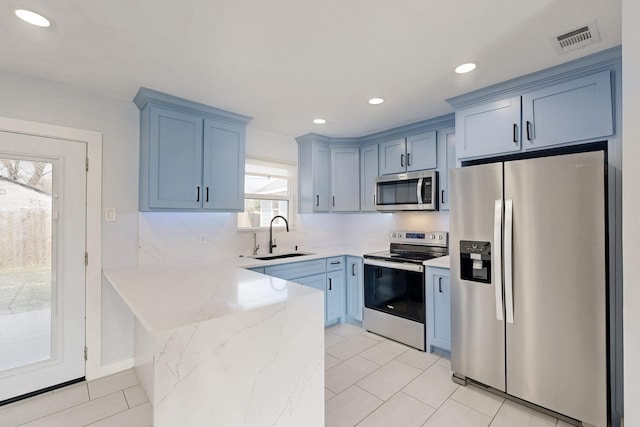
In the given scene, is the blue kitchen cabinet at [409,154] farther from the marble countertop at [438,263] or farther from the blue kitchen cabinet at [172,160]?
the blue kitchen cabinet at [172,160]

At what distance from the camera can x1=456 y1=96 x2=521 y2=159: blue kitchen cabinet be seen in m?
2.37

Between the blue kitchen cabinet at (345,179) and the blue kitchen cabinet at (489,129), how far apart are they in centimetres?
152

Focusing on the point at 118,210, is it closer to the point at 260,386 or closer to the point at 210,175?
the point at 210,175

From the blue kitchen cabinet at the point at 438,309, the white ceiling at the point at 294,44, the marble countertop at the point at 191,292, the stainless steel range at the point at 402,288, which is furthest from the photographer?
the stainless steel range at the point at 402,288

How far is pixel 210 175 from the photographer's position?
9.50ft

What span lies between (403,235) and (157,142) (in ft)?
9.33

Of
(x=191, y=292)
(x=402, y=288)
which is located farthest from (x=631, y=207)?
(x=191, y=292)

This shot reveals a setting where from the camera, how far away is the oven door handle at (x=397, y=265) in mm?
2980

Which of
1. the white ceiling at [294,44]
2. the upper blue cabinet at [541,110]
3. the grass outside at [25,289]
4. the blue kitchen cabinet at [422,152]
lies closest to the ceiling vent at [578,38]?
the white ceiling at [294,44]

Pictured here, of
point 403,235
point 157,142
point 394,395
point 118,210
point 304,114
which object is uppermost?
point 304,114

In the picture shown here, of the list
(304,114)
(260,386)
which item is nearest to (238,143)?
(304,114)

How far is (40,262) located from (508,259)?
135 inches

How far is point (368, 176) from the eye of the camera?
392 cm

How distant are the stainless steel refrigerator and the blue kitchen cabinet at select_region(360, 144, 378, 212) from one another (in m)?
1.50
